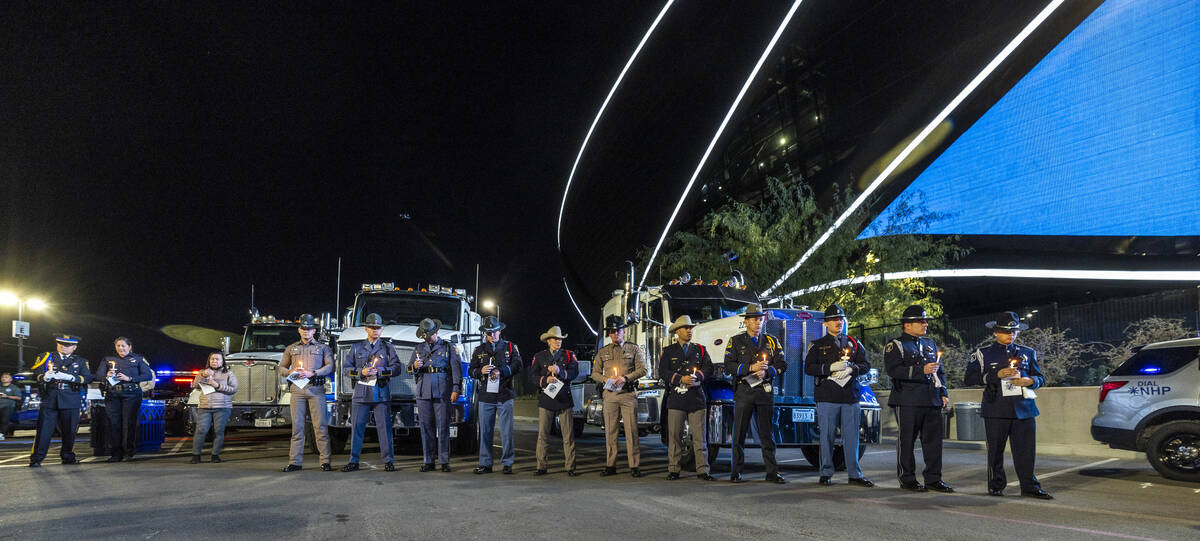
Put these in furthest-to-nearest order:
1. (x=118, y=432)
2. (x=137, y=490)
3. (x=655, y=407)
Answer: (x=118, y=432)
(x=655, y=407)
(x=137, y=490)

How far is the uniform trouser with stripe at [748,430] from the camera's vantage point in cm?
913

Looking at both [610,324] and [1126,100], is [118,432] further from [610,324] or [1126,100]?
[1126,100]

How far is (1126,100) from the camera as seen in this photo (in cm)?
3038

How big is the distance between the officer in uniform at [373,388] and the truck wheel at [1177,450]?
8.58 meters

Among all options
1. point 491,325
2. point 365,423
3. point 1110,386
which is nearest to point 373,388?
point 365,423

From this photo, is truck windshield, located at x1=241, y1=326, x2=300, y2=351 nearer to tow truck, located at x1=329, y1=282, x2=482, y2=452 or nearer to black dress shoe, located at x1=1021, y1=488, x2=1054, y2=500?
tow truck, located at x1=329, y1=282, x2=482, y2=452

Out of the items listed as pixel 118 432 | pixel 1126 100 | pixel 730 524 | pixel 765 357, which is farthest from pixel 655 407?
pixel 1126 100

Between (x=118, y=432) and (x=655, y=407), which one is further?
(x=118, y=432)

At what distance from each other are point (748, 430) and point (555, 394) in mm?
2205

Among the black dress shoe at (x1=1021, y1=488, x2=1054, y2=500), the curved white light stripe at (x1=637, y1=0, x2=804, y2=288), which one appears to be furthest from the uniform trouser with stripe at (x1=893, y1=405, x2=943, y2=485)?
the curved white light stripe at (x1=637, y1=0, x2=804, y2=288)

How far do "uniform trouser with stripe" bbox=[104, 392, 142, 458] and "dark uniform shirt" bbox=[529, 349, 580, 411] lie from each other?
5.93 m

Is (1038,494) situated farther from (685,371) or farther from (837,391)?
(685,371)

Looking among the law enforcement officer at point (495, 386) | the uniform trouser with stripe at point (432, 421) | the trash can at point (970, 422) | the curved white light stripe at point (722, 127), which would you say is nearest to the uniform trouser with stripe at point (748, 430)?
the law enforcement officer at point (495, 386)

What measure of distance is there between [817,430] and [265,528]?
21.0ft
